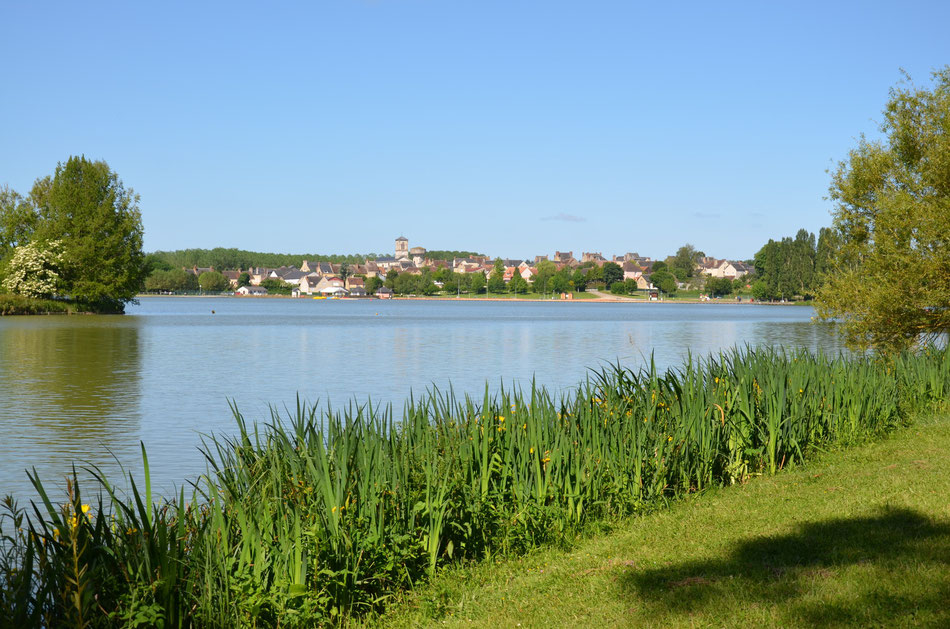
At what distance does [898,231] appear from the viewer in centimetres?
1645

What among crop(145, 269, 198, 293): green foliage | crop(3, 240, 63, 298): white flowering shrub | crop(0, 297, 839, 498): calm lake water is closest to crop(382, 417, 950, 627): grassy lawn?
crop(0, 297, 839, 498): calm lake water

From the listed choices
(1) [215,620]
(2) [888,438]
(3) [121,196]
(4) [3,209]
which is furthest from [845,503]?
(4) [3,209]

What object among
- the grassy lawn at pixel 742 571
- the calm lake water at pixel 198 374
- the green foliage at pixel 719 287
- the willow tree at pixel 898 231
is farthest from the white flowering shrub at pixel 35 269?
the green foliage at pixel 719 287

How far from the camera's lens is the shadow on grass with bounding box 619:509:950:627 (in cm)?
495

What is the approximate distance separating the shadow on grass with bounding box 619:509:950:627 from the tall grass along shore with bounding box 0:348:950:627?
55.8 inches

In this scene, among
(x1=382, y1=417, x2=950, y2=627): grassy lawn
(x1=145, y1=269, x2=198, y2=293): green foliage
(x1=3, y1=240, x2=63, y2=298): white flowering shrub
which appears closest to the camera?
(x1=382, y1=417, x2=950, y2=627): grassy lawn

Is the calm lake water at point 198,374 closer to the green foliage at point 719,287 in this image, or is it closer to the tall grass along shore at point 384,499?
the tall grass along shore at point 384,499

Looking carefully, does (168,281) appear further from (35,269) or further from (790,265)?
(790,265)

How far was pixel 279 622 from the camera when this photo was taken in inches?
203

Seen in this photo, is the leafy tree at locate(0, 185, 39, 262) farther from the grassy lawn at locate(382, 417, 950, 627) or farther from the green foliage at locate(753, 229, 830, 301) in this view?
the green foliage at locate(753, 229, 830, 301)

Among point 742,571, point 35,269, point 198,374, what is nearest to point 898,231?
point 742,571

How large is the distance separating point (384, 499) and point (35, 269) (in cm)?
6452

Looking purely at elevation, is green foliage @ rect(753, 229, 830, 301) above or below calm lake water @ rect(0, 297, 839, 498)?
above

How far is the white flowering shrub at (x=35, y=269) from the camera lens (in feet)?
201
